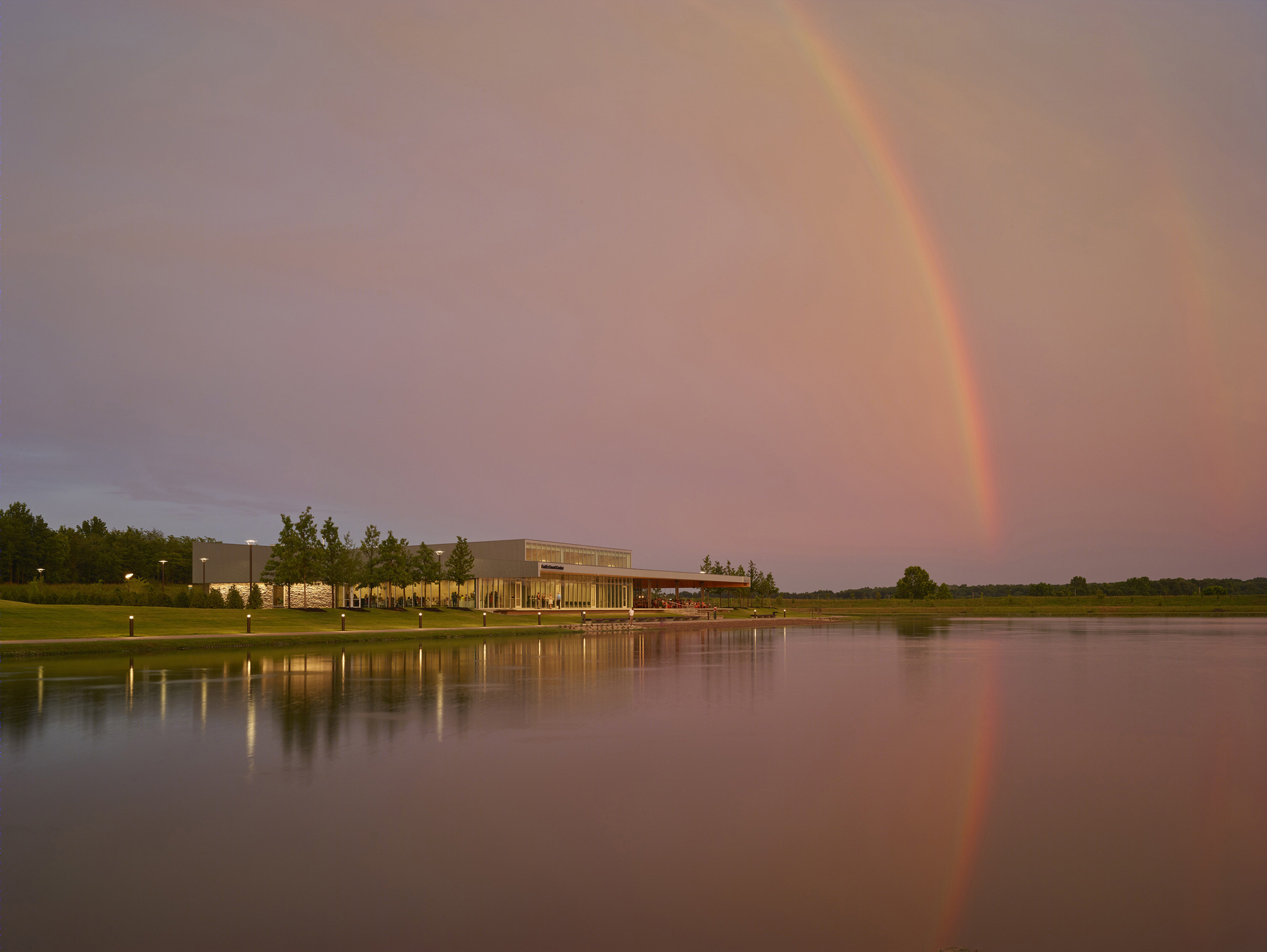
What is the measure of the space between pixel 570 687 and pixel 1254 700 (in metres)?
17.7

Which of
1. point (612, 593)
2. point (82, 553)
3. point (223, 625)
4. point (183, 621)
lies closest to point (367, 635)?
point (223, 625)

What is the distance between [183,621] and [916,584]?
124916 millimetres

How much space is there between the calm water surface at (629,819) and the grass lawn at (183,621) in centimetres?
1759

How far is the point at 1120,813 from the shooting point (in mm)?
11156

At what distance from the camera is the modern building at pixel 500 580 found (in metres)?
83.1

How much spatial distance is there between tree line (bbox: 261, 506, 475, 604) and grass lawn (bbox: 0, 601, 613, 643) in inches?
123

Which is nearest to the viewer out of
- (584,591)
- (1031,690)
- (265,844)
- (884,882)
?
(884,882)

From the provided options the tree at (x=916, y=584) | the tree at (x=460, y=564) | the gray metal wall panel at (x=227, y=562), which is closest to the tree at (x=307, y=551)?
the tree at (x=460, y=564)

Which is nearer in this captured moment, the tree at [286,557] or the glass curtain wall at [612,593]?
the tree at [286,557]

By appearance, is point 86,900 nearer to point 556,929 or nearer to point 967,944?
point 556,929

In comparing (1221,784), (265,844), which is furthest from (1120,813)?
(265,844)

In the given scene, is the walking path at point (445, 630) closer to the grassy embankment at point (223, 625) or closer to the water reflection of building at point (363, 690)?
the grassy embankment at point (223, 625)

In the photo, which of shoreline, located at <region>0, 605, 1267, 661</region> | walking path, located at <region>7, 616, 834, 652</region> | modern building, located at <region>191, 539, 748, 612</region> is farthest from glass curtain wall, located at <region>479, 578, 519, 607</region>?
shoreline, located at <region>0, 605, 1267, 661</region>

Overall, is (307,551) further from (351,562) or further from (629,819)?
(629,819)
